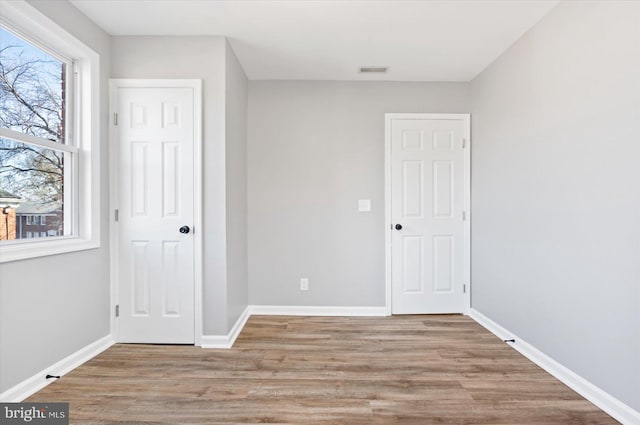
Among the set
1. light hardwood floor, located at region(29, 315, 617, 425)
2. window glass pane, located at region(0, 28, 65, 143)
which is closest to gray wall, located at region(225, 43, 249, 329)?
light hardwood floor, located at region(29, 315, 617, 425)

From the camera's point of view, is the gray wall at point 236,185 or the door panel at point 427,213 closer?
the gray wall at point 236,185

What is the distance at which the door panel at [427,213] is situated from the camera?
11.5 feet

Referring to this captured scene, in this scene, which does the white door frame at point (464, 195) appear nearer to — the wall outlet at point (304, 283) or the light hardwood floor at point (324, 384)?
the light hardwood floor at point (324, 384)

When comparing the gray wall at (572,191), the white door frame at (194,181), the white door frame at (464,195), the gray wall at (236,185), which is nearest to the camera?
the gray wall at (572,191)

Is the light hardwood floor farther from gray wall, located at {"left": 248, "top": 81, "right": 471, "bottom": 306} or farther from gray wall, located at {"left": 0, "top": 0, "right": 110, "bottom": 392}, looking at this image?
gray wall, located at {"left": 248, "top": 81, "right": 471, "bottom": 306}

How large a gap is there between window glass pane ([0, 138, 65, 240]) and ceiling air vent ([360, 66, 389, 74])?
267 cm

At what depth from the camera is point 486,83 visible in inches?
126

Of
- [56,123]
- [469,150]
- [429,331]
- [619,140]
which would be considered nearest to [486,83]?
[469,150]

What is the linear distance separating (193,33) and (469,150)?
290 centimetres

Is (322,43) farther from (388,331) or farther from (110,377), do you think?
(110,377)

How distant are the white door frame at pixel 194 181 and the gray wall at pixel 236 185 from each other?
8.9 inches

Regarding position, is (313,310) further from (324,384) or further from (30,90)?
(30,90)

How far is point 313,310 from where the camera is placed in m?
3.52

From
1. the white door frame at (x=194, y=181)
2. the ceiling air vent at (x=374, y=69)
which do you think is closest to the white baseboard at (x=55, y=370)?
the white door frame at (x=194, y=181)
